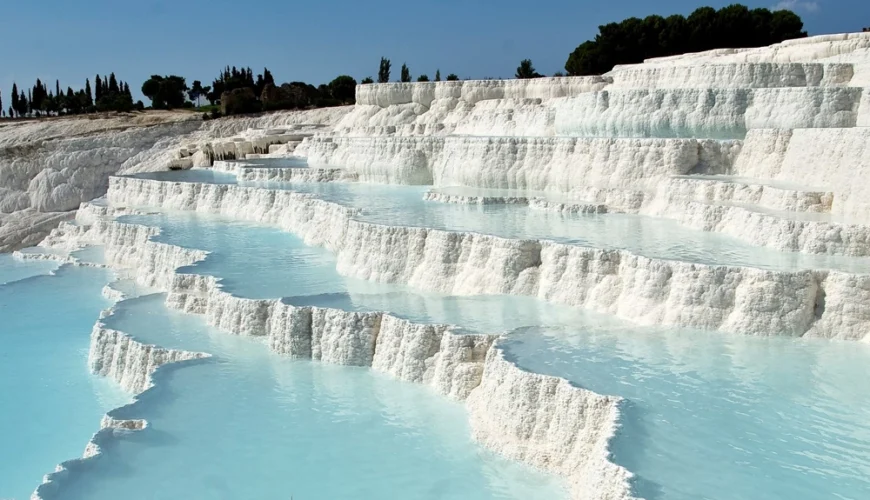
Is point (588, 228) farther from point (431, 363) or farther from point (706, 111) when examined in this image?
point (706, 111)

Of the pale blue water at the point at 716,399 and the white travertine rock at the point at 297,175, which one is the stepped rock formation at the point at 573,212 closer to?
the white travertine rock at the point at 297,175

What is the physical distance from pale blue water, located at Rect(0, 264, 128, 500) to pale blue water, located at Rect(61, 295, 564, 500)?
1174mm

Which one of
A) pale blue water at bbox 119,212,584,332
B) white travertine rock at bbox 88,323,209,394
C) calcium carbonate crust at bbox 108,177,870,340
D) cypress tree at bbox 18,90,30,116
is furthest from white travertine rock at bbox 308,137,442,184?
cypress tree at bbox 18,90,30,116

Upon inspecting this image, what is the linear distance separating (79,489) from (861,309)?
273 inches

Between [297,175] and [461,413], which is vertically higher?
[297,175]

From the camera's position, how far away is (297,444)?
7945mm

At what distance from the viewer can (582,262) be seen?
1031cm

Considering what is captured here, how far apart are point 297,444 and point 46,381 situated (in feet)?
16.4

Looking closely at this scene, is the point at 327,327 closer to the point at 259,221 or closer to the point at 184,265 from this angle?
the point at 184,265

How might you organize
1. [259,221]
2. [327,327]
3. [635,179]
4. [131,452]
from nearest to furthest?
1. [131,452]
2. [327,327]
3. [635,179]
4. [259,221]

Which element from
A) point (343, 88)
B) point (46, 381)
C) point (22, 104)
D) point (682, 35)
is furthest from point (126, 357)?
point (22, 104)

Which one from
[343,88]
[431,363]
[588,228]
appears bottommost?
[431,363]

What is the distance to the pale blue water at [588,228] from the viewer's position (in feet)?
31.6

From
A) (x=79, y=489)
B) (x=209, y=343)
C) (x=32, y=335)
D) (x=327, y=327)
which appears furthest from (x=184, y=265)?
(x=79, y=489)
